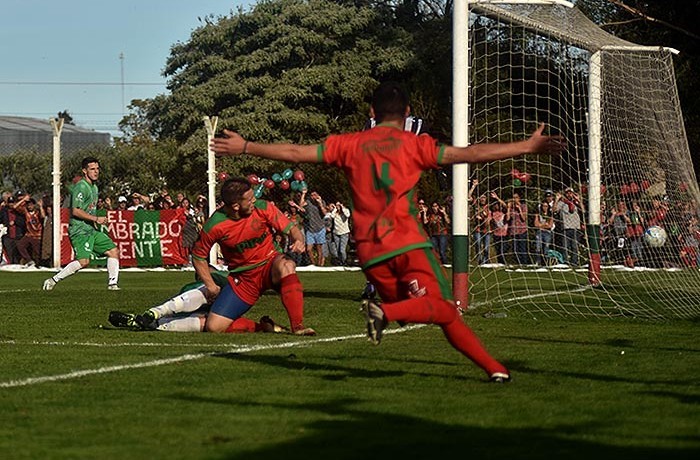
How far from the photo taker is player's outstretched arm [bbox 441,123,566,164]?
7914 millimetres

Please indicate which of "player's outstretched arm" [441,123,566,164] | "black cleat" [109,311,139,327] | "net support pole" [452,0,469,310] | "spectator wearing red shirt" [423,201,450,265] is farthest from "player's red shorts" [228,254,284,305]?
"spectator wearing red shirt" [423,201,450,265]

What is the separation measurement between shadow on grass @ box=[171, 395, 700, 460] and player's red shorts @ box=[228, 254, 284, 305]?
5386 millimetres

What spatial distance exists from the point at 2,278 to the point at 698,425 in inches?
899

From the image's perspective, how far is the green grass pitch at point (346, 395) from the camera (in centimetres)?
607

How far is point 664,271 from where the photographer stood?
19.3m

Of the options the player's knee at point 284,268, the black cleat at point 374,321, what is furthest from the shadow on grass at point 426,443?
the player's knee at point 284,268

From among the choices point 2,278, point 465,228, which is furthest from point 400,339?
point 2,278

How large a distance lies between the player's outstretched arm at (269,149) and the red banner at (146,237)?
24438mm

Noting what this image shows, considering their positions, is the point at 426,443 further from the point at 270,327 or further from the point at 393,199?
the point at 270,327

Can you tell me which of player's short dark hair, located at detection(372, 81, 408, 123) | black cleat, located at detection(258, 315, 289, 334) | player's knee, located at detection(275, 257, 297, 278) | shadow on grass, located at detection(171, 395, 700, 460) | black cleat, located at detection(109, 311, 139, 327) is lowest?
shadow on grass, located at detection(171, 395, 700, 460)

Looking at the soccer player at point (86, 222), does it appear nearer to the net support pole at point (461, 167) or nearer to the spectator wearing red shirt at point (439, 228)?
the net support pole at point (461, 167)

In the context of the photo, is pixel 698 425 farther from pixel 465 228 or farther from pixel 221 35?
pixel 221 35

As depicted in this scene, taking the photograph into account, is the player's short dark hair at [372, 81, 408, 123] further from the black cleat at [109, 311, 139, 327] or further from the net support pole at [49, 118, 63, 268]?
the net support pole at [49, 118, 63, 268]

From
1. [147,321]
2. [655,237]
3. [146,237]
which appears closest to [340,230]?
[146,237]
